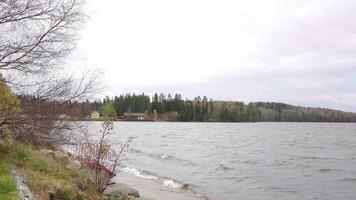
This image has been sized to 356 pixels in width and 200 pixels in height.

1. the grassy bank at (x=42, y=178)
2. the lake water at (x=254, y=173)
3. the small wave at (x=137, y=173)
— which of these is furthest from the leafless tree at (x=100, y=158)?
the small wave at (x=137, y=173)

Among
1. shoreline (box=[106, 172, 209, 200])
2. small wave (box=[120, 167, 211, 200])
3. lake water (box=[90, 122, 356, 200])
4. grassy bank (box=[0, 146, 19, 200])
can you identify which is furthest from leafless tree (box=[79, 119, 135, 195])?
small wave (box=[120, 167, 211, 200])

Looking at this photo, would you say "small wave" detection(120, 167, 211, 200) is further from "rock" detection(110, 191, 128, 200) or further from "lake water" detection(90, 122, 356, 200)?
"rock" detection(110, 191, 128, 200)

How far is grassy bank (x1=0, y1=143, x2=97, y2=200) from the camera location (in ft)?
36.3

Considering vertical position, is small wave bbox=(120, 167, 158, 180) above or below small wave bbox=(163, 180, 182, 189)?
above

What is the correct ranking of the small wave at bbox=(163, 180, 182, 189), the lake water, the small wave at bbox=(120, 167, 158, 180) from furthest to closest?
the small wave at bbox=(120, 167, 158, 180) → the small wave at bbox=(163, 180, 182, 189) → the lake water

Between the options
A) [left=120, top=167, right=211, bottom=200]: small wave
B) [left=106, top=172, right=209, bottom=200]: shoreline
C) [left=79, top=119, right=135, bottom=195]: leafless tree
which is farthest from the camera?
[left=120, top=167, right=211, bottom=200]: small wave

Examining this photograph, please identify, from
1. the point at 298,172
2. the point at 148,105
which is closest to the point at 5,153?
the point at 298,172

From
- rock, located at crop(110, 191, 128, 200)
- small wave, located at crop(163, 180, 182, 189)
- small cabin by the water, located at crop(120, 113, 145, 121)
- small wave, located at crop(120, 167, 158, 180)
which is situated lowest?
small wave, located at crop(163, 180, 182, 189)

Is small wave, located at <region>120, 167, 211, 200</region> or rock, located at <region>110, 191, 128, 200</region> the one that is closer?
rock, located at <region>110, 191, 128, 200</region>

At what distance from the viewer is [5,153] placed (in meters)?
14.4

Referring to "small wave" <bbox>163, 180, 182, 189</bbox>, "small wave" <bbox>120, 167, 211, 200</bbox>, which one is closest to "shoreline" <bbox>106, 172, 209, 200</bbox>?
"small wave" <bbox>120, 167, 211, 200</bbox>

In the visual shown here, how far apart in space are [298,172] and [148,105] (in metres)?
138

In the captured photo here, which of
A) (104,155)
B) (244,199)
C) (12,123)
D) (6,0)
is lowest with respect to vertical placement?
(244,199)

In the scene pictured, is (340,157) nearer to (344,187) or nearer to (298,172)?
(298,172)
